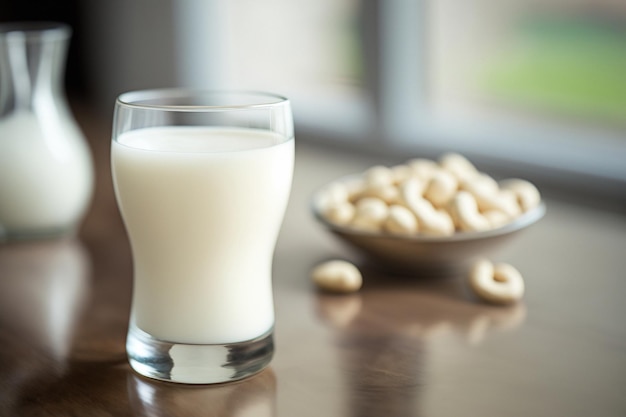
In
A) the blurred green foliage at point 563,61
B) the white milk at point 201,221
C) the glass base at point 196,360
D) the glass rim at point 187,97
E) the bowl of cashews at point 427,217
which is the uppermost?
the glass rim at point 187,97

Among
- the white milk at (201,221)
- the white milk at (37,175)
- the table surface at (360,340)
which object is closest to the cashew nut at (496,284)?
the table surface at (360,340)

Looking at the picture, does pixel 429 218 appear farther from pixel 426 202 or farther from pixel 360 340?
pixel 360 340

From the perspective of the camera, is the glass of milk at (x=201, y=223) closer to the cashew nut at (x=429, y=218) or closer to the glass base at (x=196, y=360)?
the glass base at (x=196, y=360)

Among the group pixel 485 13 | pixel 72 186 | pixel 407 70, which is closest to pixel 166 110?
pixel 72 186

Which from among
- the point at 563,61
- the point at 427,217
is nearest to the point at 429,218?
the point at 427,217

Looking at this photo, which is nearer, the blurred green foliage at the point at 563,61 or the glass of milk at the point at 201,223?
the glass of milk at the point at 201,223

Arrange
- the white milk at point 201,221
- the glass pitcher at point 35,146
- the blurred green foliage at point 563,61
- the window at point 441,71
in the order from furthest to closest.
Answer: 1. the blurred green foliage at point 563,61
2. the window at point 441,71
3. the glass pitcher at point 35,146
4. the white milk at point 201,221

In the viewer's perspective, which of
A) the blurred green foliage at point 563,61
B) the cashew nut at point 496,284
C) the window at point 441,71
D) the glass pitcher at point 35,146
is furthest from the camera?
the blurred green foliage at point 563,61
